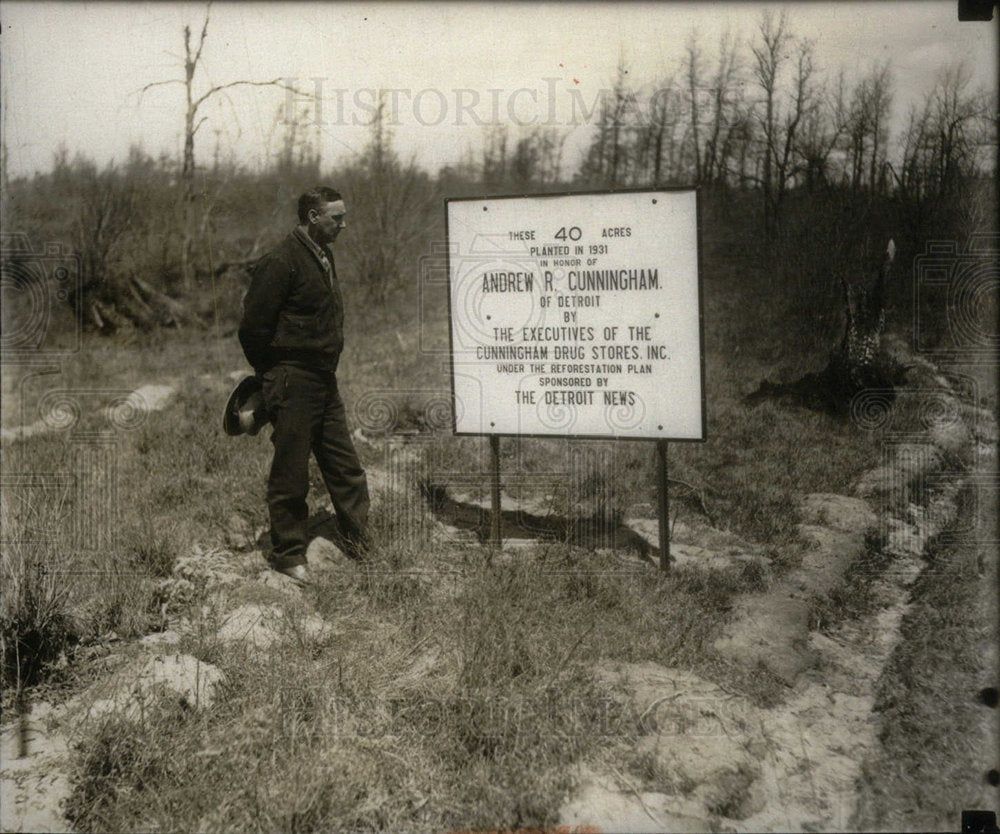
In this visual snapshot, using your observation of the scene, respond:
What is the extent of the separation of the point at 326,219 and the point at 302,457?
1375 mm

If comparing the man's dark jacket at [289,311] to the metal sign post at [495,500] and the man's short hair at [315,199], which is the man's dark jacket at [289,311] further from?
the metal sign post at [495,500]

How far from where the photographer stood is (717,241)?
33.3ft

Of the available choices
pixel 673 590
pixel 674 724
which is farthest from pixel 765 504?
pixel 674 724

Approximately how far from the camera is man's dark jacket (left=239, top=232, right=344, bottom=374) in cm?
450

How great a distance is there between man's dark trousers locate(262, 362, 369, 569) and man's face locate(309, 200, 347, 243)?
79 cm

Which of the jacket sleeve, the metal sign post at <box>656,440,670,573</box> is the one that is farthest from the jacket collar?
the metal sign post at <box>656,440,670,573</box>

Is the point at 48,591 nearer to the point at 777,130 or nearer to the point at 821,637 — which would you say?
the point at 821,637

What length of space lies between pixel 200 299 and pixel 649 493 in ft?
40.1

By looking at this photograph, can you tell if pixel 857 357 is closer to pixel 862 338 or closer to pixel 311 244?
pixel 862 338

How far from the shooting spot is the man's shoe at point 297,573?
4.61 m

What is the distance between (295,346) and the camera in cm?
455

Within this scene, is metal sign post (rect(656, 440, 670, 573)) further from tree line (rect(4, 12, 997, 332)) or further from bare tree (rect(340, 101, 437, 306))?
bare tree (rect(340, 101, 437, 306))

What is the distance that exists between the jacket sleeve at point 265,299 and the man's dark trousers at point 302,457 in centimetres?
22

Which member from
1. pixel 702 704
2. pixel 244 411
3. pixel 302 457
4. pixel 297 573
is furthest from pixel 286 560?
pixel 702 704
